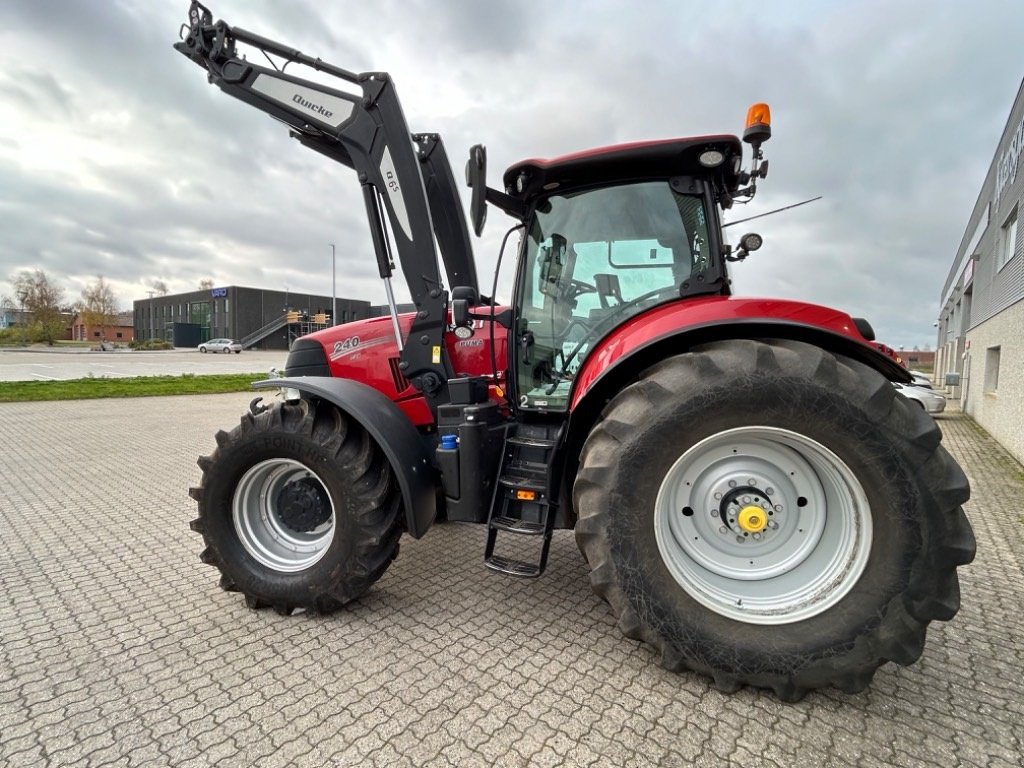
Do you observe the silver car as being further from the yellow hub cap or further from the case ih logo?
the yellow hub cap

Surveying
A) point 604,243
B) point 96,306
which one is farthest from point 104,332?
point 604,243

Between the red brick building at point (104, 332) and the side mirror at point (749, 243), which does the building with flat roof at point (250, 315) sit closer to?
the red brick building at point (104, 332)

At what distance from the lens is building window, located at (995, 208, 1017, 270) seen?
32.3ft

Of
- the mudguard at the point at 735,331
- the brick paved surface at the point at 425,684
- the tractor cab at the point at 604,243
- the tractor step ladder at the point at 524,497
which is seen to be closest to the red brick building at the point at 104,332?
the brick paved surface at the point at 425,684

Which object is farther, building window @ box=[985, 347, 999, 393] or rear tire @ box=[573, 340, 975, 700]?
building window @ box=[985, 347, 999, 393]

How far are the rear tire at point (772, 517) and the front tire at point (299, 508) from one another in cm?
114

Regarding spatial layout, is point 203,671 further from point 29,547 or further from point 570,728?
point 29,547

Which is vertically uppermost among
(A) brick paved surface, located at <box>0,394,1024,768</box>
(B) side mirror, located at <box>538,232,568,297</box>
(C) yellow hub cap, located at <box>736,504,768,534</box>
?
(B) side mirror, located at <box>538,232,568,297</box>

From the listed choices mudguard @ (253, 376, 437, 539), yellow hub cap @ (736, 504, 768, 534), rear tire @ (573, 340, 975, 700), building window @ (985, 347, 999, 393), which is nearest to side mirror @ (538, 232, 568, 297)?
rear tire @ (573, 340, 975, 700)

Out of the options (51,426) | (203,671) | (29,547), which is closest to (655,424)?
(203,671)

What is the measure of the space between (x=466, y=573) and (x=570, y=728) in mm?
1471

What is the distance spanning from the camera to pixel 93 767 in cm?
179

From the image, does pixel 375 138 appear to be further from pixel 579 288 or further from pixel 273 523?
pixel 273 523

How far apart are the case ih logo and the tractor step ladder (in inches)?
89.2
